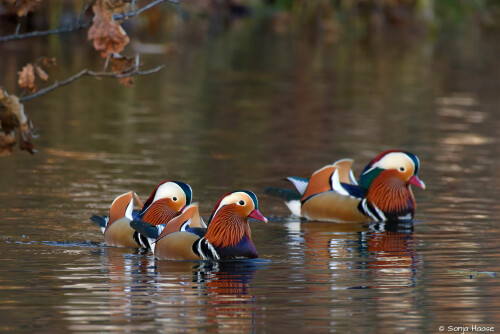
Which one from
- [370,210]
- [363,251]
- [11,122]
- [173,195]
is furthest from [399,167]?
[11,122]

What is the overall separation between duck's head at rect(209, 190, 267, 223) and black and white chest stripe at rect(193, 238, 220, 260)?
0.70 feet

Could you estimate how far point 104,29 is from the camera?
10.5m

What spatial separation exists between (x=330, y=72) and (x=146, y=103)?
30.4 feet

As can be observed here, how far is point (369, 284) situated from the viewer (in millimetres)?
10016

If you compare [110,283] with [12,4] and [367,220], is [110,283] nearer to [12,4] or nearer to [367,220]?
[12,4]

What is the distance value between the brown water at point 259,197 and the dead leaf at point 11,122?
96 centimetres

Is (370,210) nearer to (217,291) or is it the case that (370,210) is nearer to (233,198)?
(233,198)

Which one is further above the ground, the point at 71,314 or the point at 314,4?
the point at 314,4

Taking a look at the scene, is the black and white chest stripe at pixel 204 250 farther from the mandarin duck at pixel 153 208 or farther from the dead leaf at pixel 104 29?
the dead leaf at pixel 104 29

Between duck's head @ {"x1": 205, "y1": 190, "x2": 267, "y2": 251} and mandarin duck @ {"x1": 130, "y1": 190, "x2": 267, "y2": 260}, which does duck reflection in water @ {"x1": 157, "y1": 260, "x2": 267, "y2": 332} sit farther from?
duck's head @ {"x1": 205, "y1": 190, "x2": 267, "y2": 251}

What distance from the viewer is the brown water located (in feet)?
29.8

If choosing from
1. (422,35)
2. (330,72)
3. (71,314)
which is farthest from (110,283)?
(422,35)

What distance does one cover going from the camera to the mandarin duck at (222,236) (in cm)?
1080

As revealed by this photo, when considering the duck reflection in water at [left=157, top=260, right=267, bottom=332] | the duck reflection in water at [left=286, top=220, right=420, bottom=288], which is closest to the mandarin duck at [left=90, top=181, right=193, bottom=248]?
the duck reflection in water at [left=157, top=260, right=267, bottom=332]
